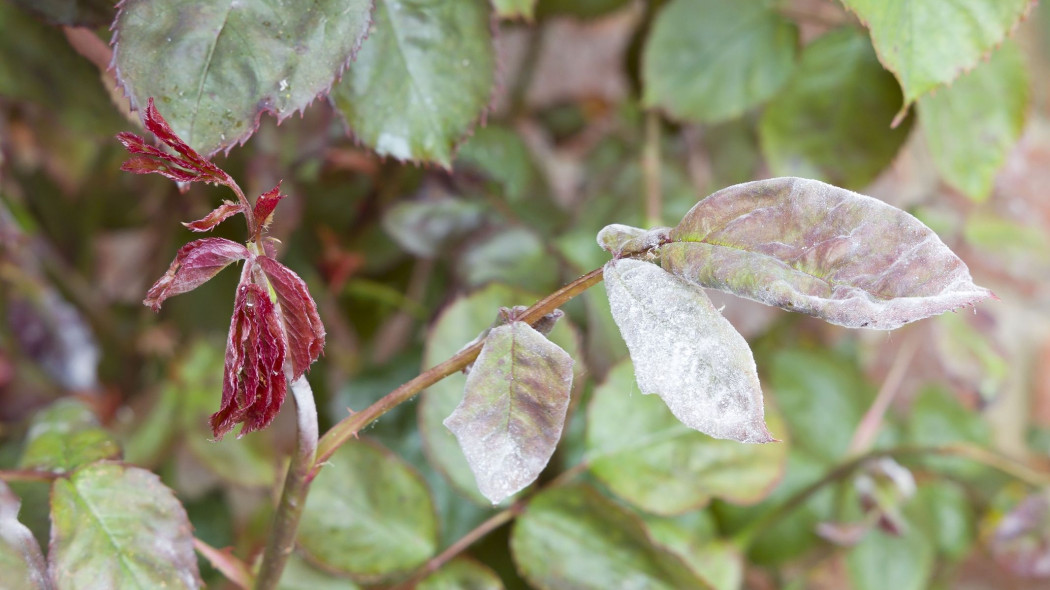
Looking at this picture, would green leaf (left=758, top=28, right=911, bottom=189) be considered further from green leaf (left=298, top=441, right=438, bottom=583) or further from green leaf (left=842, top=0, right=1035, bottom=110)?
green leaf (left=298, top=441, right=438, bottom=583)

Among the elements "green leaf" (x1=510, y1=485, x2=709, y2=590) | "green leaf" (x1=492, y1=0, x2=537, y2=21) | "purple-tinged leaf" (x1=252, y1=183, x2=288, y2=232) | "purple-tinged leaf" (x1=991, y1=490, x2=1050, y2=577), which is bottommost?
"purple-tinged leaf" (x1=991, y1=490, x2=1050, y2=577)

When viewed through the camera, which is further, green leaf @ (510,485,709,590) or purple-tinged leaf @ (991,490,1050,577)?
purple-tinged leaf @ (991,490,1050,577)

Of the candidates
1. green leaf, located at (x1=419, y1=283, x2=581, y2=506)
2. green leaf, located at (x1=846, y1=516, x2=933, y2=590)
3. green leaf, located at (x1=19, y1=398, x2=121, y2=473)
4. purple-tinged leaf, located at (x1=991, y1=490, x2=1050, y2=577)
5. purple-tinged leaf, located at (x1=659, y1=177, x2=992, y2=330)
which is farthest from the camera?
green leaf, located at (x1=846, y1=516, x2=933, y2=590)

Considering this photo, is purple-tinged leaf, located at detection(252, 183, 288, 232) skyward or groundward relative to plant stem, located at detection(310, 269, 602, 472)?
skyward

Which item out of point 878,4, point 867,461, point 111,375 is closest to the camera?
point 878,4

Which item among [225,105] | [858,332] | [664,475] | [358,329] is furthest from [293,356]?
[858,332]

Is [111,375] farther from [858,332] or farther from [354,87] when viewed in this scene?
[858,332]

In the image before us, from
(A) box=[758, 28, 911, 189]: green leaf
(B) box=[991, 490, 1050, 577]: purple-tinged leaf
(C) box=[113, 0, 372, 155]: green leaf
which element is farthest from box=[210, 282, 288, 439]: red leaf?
(B) box=[991, 490, 1050, 577]: purple-tinged leaf

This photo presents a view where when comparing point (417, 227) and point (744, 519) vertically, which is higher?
point (417, 227)
